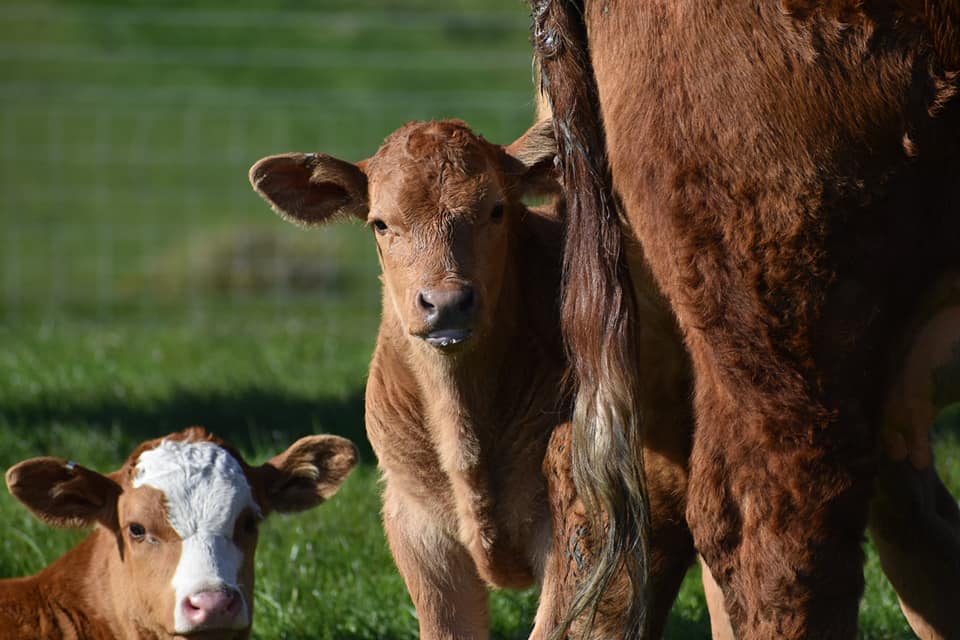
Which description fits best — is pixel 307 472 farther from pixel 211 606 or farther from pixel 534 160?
pixel 534 160

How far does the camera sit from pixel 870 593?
5531mm

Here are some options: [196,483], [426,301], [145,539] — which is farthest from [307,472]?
[426,301]

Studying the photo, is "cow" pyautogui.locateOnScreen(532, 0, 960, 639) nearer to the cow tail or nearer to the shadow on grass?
the cow tail

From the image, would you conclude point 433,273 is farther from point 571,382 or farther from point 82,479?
point 82,479

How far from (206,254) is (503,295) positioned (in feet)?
42.8

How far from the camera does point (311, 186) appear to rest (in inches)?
187

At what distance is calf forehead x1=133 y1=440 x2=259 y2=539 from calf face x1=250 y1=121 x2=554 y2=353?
0.78 meters

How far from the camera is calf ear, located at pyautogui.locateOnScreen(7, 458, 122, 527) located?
469 centimetres

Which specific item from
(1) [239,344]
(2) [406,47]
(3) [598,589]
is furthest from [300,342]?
(2) [406,47]

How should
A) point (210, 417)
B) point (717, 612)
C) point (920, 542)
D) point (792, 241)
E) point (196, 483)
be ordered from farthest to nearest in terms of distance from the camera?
point (210, 417) < point (196, 483) < point (920, 542) < point (717, 612) < point (792, 241)

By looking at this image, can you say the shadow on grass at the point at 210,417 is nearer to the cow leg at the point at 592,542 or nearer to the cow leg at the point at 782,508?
the cow leg at the point at 592,542

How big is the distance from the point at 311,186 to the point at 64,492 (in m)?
1.27

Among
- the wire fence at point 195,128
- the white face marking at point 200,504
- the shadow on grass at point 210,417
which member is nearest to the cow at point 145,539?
the white face marking at point 200,504

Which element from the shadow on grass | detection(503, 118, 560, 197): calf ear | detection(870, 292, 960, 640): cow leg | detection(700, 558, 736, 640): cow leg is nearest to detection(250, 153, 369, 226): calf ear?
detection(503, 118, 560, 197): calf ear
